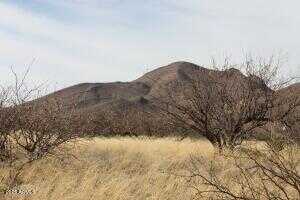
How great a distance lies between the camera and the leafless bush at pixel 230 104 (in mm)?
15930

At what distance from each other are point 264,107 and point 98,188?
8.41 meters

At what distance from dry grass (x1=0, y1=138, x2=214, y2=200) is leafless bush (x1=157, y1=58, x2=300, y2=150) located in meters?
1.23

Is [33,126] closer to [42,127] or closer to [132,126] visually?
[42,127]

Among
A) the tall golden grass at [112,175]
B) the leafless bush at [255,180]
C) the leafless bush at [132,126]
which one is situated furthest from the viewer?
the leafless bush at [132,126]

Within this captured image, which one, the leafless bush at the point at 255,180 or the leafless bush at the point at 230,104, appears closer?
the leafless bush at the point at 255,180

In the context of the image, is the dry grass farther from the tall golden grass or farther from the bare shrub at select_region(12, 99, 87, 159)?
the bare shrub at select_region(12, 99, 87, 159)

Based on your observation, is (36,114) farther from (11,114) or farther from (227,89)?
(227,89)

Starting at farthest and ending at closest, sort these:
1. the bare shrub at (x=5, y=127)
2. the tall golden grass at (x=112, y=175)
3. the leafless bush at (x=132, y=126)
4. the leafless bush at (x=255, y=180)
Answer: the leafless bush at (x=132, y=126) < the bare shrub at (x=5, y=127) < the tall golden grass at (x=112, y=175) < the leafless bush at (x=255, y=180)

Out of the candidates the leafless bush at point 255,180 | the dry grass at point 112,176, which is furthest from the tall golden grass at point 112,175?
the leafless bush at point 255,180

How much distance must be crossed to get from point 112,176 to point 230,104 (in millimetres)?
6305

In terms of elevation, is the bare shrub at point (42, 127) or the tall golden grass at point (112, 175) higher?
the bare shrub at point (42, 127)

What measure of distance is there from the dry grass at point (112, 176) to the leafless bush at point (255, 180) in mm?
592

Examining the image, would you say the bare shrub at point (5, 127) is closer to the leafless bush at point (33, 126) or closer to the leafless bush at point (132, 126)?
the leafless bush at point (33, 126)

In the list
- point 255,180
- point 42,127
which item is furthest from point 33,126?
point 255,180
